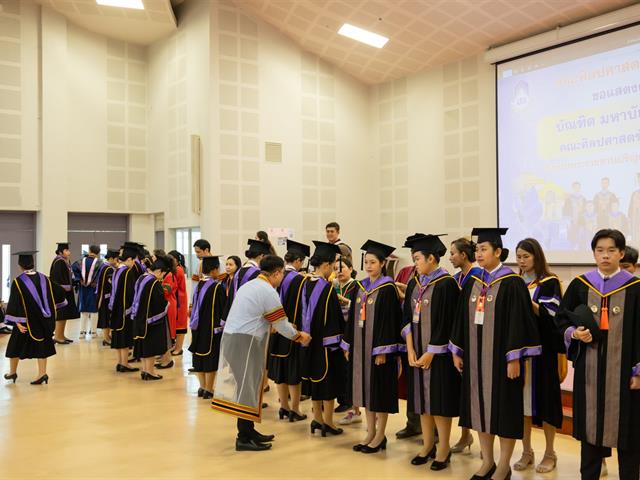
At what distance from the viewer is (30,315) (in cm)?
801

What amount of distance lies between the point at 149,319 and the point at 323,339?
11.6 feet

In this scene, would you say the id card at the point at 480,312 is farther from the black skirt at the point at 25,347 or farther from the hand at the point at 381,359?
the black skirt at the point at 25,347

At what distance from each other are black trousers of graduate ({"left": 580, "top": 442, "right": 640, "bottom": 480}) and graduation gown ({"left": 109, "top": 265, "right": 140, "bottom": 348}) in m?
6.85

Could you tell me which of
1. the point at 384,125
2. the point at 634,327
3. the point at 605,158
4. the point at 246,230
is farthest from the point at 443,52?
the point at 634,327

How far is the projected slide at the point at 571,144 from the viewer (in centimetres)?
1013

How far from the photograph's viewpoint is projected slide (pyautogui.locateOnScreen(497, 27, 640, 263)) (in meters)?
10.1

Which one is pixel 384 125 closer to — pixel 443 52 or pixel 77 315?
pixel 443 52

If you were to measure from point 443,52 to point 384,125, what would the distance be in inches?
103

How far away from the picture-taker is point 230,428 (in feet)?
19.7

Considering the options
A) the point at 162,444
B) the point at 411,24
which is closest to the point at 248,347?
the point at 162,444

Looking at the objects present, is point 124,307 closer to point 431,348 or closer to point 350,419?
point 350,419

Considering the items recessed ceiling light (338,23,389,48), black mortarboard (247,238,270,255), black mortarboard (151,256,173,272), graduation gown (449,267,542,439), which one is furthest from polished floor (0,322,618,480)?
recessed ceiling light (338,23,389,48)

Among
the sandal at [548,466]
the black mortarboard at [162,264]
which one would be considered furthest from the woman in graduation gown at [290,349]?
the black mortarboard at [162,264]

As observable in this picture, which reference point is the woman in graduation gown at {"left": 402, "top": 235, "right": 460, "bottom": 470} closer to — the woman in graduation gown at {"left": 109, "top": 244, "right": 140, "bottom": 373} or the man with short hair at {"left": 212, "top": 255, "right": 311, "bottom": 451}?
the man with short hair at {"left": 212, "top": 255, "right": 311, "bottom": 451}
